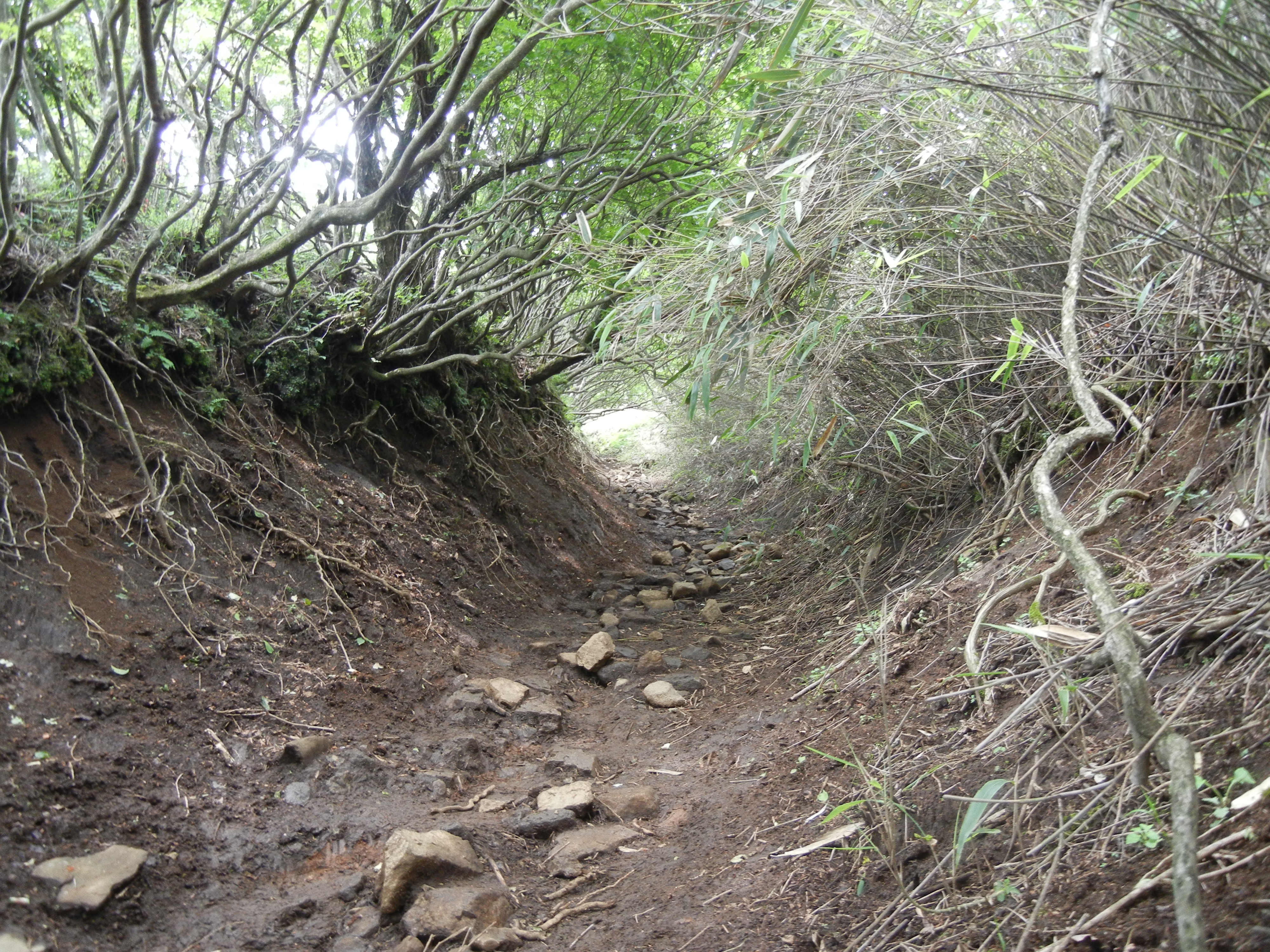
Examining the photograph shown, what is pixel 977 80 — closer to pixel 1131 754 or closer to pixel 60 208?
pixel 1131 754

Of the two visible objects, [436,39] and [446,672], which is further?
[436,39]

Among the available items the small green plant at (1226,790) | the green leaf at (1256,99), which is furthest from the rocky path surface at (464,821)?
the green leaf at (1256,99)

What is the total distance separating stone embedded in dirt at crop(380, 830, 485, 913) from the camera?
7.13ft

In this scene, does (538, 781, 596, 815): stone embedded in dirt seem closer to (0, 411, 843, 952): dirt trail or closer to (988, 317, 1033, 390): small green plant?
(0, 411, 843, 952): dirt trail

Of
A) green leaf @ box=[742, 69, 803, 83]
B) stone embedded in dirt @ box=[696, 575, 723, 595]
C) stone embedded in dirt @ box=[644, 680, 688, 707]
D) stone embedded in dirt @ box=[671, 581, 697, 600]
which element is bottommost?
stone embedded in dirt @ box=[696, 575, 723, 595]

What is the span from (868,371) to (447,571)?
2.58m

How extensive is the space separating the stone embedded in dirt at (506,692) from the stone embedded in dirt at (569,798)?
2.38 feet

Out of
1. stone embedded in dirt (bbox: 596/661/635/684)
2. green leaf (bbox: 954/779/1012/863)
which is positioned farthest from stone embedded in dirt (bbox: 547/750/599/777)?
green leaf (bbox: 954/779/1012/863)

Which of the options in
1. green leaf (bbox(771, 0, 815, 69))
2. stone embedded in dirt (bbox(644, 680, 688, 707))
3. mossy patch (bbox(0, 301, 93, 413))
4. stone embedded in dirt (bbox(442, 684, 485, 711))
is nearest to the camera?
green leaf (bbox(771, 0, 815, 69))

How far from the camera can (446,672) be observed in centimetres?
379

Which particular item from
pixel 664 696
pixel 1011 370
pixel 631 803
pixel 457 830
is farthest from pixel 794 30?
pixel 664 696

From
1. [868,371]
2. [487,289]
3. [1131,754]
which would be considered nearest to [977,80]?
[868,371]

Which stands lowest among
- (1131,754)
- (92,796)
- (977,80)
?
(1131,754)

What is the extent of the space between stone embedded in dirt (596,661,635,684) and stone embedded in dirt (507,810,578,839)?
1.37m
